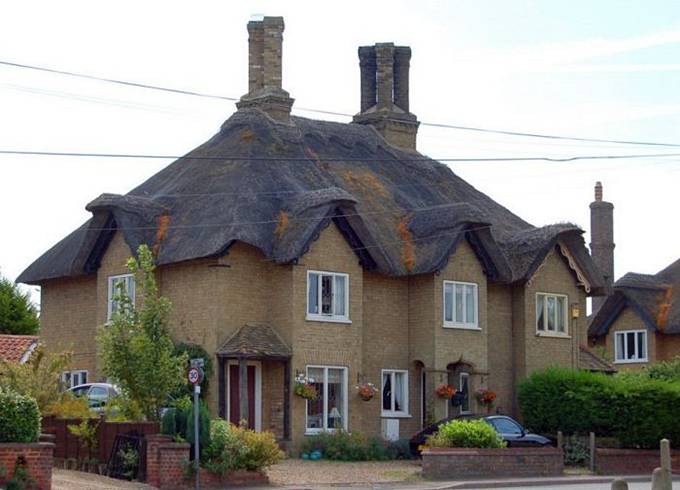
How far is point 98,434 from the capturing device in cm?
3136

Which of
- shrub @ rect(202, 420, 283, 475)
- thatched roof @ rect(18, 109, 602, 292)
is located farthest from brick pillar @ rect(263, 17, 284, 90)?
shrub @ rect(202, 420, 283, 475)

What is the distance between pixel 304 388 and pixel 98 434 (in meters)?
8.84

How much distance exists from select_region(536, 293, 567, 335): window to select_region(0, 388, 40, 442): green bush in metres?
23.0

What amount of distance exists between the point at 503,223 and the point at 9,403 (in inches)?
974

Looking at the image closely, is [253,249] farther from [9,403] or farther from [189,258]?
[9,403]

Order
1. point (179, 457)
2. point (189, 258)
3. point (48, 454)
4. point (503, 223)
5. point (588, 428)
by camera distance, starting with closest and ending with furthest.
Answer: point (48, 454) → point (179, 457) → point (189, 258) → point (588, 428) → point (503, 223)

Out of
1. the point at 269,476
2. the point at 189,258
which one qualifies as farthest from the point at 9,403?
the point at 189,258

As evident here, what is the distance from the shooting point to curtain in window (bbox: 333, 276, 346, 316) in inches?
1599

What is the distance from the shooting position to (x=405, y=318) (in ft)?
142

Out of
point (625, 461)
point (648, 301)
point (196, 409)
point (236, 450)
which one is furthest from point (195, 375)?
point (648, 301)

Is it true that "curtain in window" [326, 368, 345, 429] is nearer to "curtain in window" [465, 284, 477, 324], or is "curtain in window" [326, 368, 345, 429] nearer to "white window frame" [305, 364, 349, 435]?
"white window frame" [305, 364, 349, 435]

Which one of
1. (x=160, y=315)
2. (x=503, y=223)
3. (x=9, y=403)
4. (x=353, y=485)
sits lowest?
(x=353, y=485)

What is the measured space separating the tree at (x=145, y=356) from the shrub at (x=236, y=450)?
4.76 feet

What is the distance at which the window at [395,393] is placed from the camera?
42594mm
